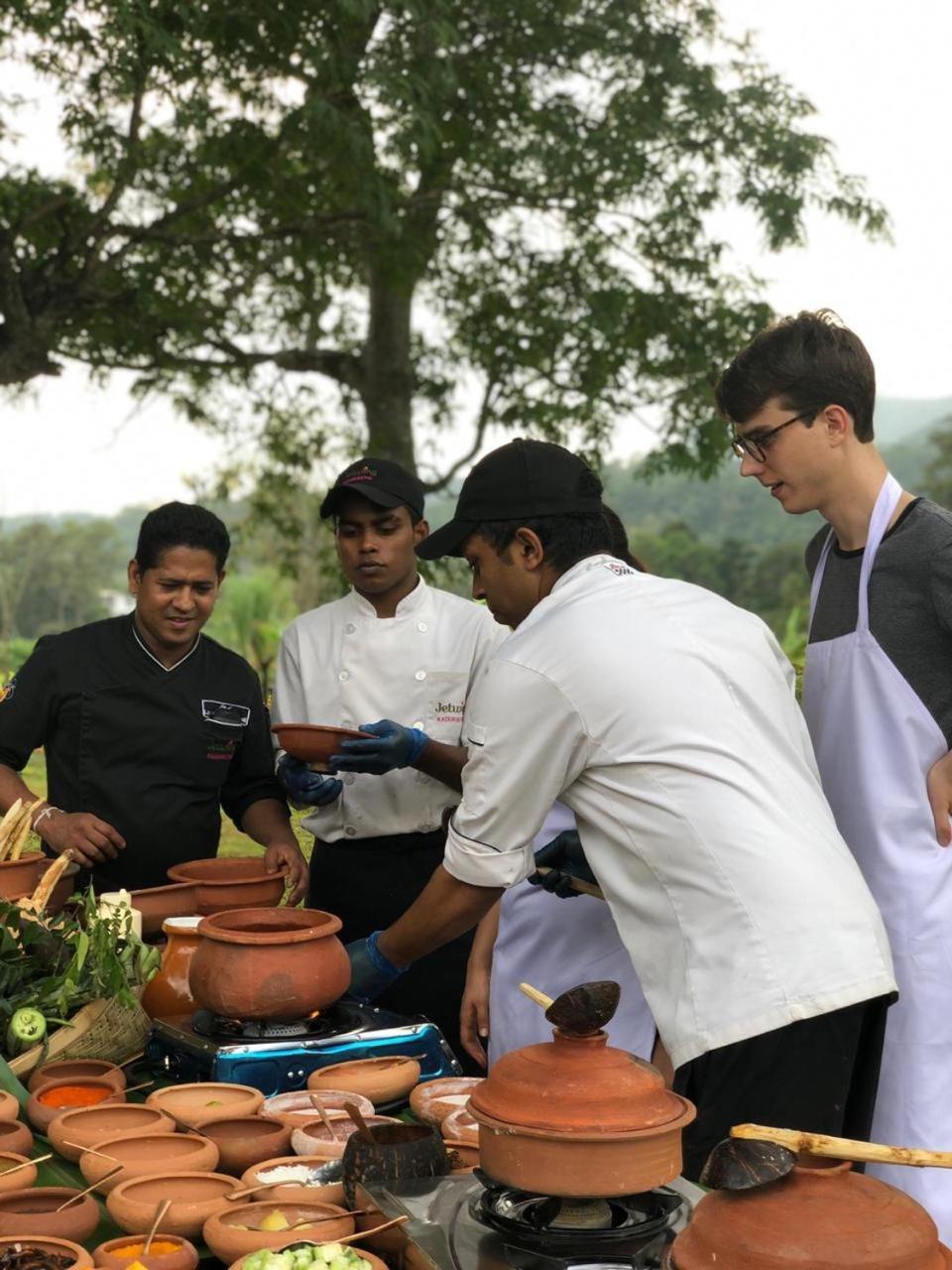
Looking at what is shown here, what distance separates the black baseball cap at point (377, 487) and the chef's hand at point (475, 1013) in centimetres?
121

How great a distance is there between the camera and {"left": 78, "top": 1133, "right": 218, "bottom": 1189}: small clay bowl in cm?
212

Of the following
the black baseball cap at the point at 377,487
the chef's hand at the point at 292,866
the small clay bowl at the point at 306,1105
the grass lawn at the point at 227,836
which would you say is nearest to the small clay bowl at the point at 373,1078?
the small clay bowl at the point at 306,1105

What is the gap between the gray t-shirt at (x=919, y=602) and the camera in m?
2.62

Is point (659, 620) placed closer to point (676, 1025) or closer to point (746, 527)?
point (676, 1025)

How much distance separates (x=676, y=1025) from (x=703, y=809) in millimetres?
364

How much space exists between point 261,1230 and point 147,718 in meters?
1.97

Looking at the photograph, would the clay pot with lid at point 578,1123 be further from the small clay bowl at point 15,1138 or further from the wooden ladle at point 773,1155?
the small clay bowl at point 15,1138

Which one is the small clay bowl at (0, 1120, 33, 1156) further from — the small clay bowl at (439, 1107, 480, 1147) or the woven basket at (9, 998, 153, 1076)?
the small clay bowl at (439, 1107, 480, 1147)

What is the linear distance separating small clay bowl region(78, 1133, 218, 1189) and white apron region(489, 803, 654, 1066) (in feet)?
3.00

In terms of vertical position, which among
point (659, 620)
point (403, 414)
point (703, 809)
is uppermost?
point (403, 414)

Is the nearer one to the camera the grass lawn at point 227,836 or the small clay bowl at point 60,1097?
the small clay bowl at point 60,1097

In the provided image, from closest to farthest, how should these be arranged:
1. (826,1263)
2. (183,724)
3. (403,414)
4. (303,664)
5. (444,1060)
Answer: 1. (826,1263)
2. (444,1060)
3. (183,724)
4. (303,664)
5. (403,414)

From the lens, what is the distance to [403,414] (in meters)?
10.2

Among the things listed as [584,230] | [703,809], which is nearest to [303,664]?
[703,809]
